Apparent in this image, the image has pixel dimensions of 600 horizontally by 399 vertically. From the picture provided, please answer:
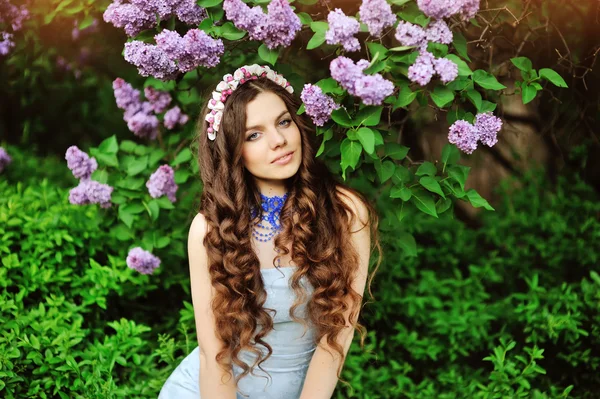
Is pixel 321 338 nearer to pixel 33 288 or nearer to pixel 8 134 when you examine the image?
pixel 33 288

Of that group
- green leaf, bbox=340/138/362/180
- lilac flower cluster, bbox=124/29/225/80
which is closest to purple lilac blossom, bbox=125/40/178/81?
lilac flower cluster, bbox=124/29/225/80

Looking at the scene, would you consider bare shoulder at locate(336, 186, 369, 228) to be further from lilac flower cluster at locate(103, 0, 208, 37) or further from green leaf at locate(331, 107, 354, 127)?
lilac flower cluster at locate(103, 0, 208, 37)

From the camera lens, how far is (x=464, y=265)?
414 centimetres

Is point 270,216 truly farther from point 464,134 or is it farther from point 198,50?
point 464,134

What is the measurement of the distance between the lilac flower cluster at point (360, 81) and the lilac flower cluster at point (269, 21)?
0.24 m

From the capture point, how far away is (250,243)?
226 cm

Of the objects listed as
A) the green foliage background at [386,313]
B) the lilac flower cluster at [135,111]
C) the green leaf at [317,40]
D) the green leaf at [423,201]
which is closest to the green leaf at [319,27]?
the green leaf at [317,40]

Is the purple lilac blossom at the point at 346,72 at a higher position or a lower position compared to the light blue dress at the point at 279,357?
higher

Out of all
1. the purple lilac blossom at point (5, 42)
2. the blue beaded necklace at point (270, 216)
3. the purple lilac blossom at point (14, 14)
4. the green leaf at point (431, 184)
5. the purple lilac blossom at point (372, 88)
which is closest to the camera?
the purple lilac blossom at point (372, 88)

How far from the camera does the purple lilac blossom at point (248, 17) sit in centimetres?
189

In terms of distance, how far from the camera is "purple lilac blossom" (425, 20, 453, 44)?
1781 mm

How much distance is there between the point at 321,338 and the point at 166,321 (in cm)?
155

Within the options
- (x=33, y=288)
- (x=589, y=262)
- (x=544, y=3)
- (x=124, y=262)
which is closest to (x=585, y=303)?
(x=589, y=262)

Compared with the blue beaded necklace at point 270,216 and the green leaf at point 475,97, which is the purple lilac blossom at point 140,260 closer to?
the blue beaded necklace at point 270,216
